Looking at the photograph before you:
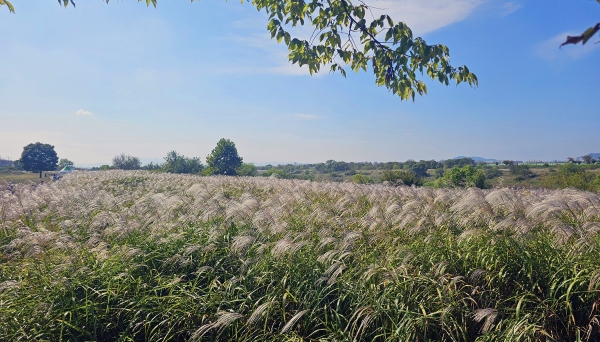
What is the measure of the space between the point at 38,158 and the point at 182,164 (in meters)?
31.1

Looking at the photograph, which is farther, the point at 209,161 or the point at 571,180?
the point at 209,161

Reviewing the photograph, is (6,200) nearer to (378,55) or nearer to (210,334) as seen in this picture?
(210,334)

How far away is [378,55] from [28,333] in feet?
17.1

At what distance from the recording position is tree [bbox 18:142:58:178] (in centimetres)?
6022

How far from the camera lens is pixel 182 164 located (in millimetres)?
49500

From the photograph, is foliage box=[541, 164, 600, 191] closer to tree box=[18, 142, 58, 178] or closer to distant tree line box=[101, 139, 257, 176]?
distant tree line box=[101, 139, 257, 176]

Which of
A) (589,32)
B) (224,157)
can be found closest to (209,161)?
(224,157)

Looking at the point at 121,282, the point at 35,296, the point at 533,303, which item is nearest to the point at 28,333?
the point at 35,296

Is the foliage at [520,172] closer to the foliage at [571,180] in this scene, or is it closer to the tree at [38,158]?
the foliage at [571,180]

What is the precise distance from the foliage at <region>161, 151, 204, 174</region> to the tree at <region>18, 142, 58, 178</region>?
26.8 meters

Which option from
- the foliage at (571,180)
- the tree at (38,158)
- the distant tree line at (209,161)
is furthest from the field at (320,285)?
the tree at (38,158)

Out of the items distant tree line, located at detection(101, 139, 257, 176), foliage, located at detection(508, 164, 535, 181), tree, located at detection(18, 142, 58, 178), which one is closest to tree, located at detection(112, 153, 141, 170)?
distant tree line, located at detection(101, 139, 257, 176)

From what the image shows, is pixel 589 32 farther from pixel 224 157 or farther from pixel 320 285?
pixel 224 157

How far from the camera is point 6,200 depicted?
7.07m
